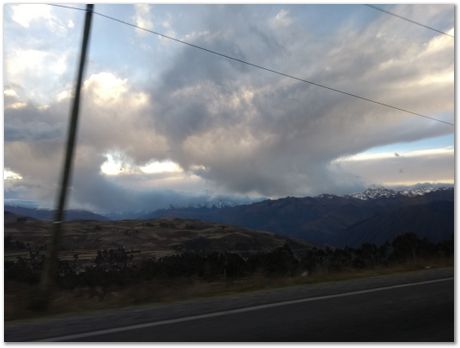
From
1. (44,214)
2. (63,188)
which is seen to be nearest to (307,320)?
(63,188)

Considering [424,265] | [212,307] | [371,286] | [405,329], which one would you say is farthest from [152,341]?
[424,265]

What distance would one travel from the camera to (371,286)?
10.6m

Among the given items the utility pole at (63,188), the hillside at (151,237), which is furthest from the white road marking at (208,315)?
the hillside at (151,237)

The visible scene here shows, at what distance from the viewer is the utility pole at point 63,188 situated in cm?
901

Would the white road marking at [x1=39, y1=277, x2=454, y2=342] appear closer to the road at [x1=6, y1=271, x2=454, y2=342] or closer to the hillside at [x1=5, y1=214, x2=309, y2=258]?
the road at [x1=6, y1=271, x2=454, y2=342]

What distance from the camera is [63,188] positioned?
30.8 ft

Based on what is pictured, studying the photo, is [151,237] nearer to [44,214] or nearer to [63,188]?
[44,214]

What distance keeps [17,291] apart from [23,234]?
51813 mm

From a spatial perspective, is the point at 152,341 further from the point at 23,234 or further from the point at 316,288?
the point at 23,234

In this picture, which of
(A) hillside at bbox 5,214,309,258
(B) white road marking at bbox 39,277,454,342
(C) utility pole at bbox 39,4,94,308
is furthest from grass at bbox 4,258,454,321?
(A) hillside at bbox 5,214,309,258

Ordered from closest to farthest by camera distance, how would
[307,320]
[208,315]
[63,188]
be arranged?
1. [307,320]
2. [208,315]
3. [63,188]

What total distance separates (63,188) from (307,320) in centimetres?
527

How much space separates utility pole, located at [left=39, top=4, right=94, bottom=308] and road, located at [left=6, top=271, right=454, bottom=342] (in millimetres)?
1884

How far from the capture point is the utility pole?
901 centimetres
